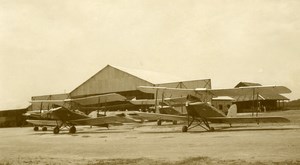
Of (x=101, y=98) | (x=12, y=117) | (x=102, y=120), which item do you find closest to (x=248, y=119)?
(x=102, y=120)

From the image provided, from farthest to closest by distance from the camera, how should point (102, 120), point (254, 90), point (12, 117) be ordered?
1. point (12, 117)
2. point (102, 120)
3. point (254, 90)

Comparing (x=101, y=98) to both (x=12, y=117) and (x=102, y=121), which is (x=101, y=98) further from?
(x=12, y=117)

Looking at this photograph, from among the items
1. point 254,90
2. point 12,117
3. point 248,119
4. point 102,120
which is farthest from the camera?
point 12,117

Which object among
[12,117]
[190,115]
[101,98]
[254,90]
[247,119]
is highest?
[254,90]

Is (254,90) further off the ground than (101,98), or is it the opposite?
(254,90)

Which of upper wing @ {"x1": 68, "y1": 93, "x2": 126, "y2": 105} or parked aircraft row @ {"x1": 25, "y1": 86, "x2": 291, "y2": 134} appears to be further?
upper wing @ {"x1": 68, "y1": 93, "x2": 126, "y2": 105}

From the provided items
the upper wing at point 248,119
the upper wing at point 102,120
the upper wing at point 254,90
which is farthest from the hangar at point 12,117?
the upper wing at point 248,119

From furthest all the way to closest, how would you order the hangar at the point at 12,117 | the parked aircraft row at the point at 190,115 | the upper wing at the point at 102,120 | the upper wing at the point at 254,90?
the hangar at the point at 12,117 < the upper wing at the point at 102,120 < the parked aircraft row at the point at 190,115 < the upper wing at the point at 254,90

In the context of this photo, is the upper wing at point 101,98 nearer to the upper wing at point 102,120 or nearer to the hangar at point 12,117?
the upper wing at point 102,120

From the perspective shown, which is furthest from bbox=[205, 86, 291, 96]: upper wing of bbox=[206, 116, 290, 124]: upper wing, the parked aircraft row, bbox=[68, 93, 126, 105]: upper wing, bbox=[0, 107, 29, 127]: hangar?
bbox=[0, 107, 29, 127]: hangar

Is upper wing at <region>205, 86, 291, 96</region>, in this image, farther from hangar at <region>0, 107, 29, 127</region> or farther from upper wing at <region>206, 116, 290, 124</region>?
hangar at <region>0, 107, 29, 127</region>

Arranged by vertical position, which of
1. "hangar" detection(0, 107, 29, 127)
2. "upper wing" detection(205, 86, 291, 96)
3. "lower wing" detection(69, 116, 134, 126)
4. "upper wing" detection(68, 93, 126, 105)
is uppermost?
"upper wing" detection(205, 86, 291, 96)
